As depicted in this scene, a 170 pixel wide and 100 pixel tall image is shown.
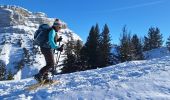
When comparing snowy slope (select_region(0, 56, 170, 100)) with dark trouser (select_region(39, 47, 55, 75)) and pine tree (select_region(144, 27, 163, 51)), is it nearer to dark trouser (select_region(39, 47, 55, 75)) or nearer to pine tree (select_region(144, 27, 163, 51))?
dark trouser (select_region(39, 47, 55, 75))

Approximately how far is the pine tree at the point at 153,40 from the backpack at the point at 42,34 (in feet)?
325

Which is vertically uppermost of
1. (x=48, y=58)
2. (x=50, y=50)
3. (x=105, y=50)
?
(x=105, y=50)

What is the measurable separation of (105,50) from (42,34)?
149 ft

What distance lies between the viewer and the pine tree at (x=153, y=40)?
4279 inches

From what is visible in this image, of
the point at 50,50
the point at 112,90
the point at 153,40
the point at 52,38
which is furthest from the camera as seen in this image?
the point at 153,40

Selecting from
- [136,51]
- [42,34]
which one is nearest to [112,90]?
[42,34]

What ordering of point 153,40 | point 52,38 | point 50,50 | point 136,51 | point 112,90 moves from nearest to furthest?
point 112,90
point 52,38
point 50,50
point 136,51
point 153,40

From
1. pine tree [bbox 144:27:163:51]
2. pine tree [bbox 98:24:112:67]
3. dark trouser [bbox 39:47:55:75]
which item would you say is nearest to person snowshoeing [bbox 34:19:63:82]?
dark trouser [bbox 39:47:55:75]

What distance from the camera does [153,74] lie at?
11.1 meters

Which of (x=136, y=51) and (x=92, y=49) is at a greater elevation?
(x=136, y=51)

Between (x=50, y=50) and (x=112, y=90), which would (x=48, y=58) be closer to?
(x=50, y=50)

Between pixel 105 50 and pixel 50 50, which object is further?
pixel 105 50

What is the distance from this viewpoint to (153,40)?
110000 millimetres

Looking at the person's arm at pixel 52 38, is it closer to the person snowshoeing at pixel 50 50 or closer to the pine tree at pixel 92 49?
the person snowshoeing at pixel 50 50
